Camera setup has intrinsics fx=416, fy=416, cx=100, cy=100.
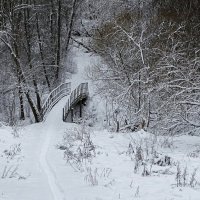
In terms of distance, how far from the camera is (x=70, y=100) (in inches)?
1396

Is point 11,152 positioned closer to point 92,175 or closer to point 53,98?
point 92,175

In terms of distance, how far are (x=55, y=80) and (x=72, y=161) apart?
90.5 feet

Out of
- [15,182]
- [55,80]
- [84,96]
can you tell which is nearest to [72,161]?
[15,182]

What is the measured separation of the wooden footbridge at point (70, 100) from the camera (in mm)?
32100

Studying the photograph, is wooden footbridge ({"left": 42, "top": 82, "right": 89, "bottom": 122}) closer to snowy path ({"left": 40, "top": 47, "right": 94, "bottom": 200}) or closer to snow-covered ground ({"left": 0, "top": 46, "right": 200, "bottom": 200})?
snowy path ({"left": 40, "top": 47, "right": 94, "bottom": 200})

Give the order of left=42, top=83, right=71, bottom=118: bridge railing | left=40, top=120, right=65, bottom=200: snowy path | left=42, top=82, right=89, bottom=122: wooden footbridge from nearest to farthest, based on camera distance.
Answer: left=40, top=120, right=65, bottom=200: snowy path < left=42, top=83, right=71, bottom=118: bridge railing < left=42, top=82, right=89, bottom=122: wooden footbridge

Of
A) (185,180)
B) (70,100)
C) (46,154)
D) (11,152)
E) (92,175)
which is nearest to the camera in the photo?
(185,180)

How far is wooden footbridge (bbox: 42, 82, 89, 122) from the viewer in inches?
1264

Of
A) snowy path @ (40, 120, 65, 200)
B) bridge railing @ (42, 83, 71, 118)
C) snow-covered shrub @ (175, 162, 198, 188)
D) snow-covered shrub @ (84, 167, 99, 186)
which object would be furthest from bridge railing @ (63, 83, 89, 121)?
snow-covered shrub @ (175, 162, 198, 188)

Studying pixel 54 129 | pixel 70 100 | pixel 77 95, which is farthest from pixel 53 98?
pixel 54 129

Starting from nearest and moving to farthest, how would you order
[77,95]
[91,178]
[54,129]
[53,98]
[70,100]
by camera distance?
[91,178] → [54,129] → [53,98] → [70,100] → [77,95]

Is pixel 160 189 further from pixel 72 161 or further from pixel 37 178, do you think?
pixel 72 161

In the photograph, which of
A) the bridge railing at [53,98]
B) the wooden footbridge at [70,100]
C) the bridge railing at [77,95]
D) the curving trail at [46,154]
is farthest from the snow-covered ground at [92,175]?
the bridge railing at [77,95]

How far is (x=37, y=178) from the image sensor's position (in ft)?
30.2
